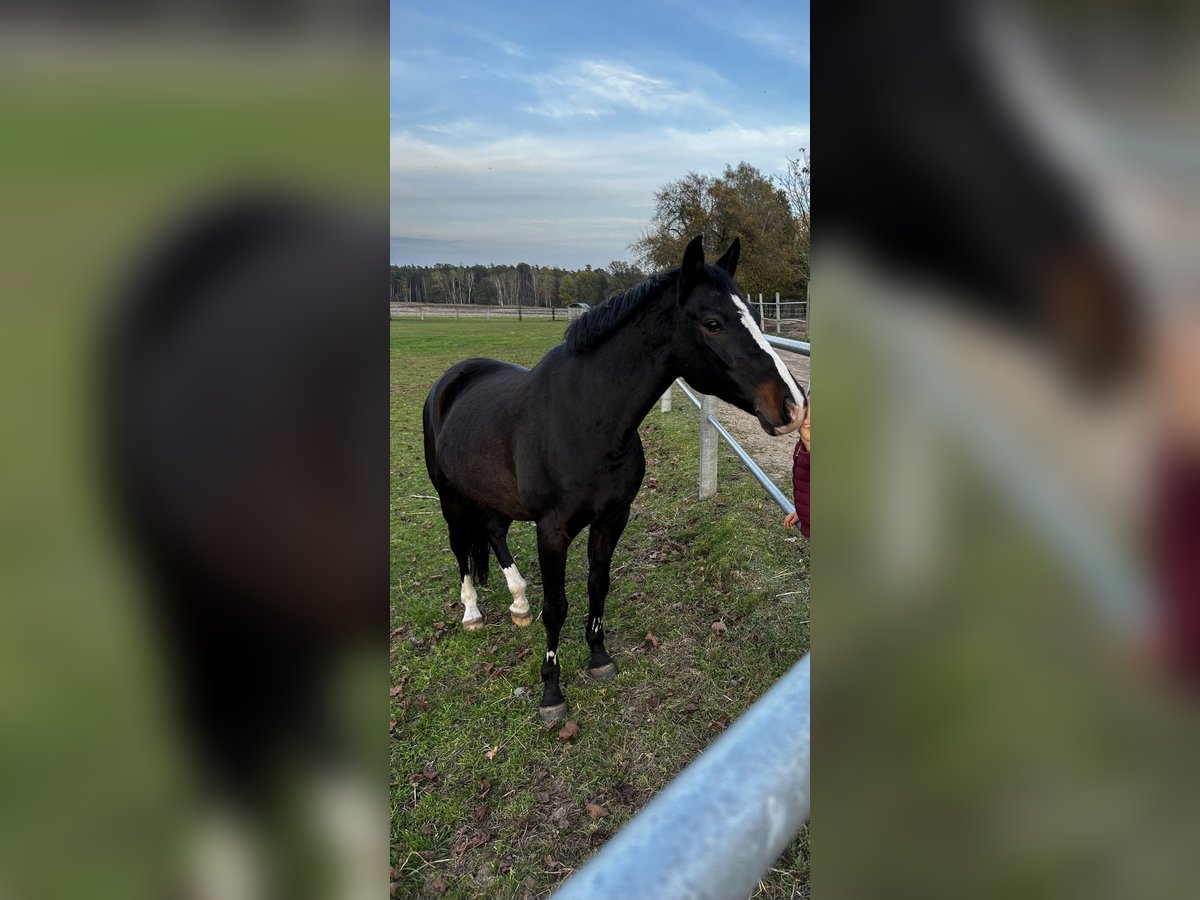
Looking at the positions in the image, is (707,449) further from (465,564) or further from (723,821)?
(723,821)

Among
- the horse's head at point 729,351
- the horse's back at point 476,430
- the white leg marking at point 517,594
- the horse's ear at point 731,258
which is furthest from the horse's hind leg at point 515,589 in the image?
the horse's ear at point 731,258

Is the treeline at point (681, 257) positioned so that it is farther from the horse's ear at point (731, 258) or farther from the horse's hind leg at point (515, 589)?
the horse's hind leg at point (515, 589)

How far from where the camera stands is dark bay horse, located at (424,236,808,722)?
2.63 m

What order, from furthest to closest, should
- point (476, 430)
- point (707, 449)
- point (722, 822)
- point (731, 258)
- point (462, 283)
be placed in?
point (707, 449) → point (476, 430) → point (731, 258) → point (462, 283) → point (722, 822)

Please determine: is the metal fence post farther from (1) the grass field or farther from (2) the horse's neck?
(2) the horse's neck

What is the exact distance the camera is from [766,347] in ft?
8.50

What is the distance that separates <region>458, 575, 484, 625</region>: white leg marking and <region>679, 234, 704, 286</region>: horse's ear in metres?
2.34
